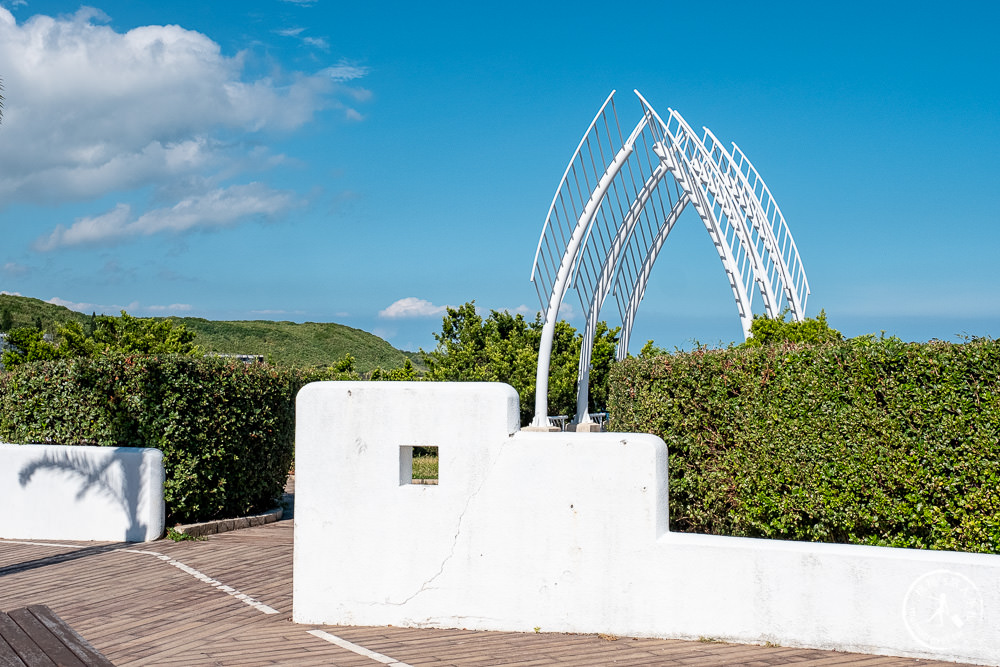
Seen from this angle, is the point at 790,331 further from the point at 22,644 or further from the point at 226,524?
the point at 22,644

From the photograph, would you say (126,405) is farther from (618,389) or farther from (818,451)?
(818,451)

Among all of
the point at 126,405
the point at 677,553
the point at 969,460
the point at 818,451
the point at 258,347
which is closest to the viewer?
the point at 677,553

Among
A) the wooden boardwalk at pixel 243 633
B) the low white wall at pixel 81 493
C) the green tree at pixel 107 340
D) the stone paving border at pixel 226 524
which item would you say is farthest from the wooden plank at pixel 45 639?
the green tree at pixel 107 340

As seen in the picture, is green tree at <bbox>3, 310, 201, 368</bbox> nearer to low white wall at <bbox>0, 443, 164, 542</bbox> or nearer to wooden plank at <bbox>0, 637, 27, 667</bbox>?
low white wall at <bbox>0, 443, 164, 542</bbox>

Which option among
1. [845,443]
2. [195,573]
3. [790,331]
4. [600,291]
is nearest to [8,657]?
[195,573]

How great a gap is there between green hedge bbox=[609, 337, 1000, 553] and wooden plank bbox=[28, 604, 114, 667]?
15.3ft

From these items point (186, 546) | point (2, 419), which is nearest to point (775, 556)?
point (186, 546)

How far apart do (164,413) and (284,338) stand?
5668cm

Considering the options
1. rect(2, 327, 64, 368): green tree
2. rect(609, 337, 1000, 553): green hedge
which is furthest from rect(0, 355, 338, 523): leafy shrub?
rect(2, 327, 64, 368): green tree

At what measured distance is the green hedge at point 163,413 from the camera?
374 inches

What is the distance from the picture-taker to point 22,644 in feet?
15.5

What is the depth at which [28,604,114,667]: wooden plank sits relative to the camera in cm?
436

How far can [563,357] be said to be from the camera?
22.3 meters

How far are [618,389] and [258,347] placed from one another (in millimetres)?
57075
